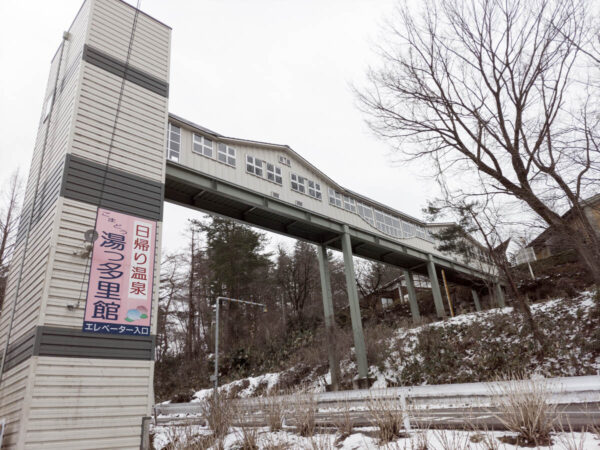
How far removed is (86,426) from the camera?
7102mm

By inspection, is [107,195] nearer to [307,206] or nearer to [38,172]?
[38,172]

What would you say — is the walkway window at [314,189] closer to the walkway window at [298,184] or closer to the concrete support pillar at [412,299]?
the walkway window at [298,184]

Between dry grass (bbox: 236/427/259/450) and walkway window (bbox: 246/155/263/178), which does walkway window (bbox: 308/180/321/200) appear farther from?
dry grass (bbox: 236/427/259/450)

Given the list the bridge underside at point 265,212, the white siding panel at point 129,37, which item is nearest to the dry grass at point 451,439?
the white siding panel at point 129,37

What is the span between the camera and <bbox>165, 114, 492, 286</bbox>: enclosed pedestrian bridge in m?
15.8

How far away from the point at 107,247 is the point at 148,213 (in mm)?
1382

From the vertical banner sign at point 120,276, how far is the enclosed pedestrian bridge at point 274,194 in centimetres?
582

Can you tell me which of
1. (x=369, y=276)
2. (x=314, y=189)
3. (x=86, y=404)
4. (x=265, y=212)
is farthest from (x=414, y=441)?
(x=369, y=276)

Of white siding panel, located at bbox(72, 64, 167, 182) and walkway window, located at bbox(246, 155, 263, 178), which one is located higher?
walkway window, located at bbox(246, 155, 263, 178)

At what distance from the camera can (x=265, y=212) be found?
18062mm

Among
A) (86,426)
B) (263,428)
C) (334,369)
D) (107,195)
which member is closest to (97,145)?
(107,195)

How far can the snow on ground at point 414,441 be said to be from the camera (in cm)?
394

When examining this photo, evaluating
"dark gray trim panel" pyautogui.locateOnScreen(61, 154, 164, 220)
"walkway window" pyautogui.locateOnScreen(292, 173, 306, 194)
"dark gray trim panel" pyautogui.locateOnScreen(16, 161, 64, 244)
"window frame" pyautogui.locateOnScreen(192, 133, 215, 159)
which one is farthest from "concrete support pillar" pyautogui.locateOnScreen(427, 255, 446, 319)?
"dark gray trim panel" pyautogui.locateOnScreen(16, 161, 64, 244)

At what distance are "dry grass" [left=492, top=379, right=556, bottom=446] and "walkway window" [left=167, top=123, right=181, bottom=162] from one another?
1334cm
